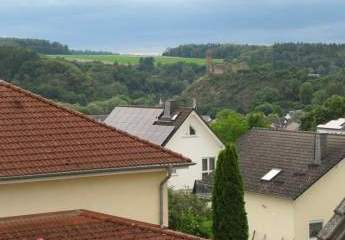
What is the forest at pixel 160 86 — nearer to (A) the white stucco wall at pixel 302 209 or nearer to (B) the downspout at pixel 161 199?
(A) the white stucco wall at pixel 302 209

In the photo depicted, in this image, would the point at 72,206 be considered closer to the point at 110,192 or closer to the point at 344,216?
the point at 110,192

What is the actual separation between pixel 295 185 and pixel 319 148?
5.96 ft

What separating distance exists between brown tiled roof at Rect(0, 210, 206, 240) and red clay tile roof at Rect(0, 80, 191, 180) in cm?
85

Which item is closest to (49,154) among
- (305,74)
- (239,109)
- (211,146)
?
(211,146)

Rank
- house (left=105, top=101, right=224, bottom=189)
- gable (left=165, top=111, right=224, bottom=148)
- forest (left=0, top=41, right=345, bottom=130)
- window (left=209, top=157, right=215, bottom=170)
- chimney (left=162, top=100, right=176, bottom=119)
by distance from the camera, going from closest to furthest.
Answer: house (left=105, top=101, right=224, bottom=189) → gable (left=165, top=111, right=224, bottom=148) → chimney (left=162, top=100, right=176, bottom=119) → window (left=209, top=157, right=215, bottom=170) → forest (left=0, top=41, right=345, bottom=130)

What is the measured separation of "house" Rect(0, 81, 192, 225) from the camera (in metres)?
13.4

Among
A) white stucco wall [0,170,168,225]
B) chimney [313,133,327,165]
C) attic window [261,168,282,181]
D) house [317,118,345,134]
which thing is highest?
white stucco wall [0,170,168,225]

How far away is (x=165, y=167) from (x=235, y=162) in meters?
9.60

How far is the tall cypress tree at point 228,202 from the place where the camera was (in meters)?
23.6

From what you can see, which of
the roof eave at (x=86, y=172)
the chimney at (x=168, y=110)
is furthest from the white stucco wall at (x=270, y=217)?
the roof eave at (x=86, y=172)

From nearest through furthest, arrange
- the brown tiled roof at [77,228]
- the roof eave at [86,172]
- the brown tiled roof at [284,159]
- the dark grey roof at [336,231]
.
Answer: the dark grey roof at [336,231] < the brown tiled roof at [77,228] < the roof eave at [86,172] < the brown tiled roof at [284,159]

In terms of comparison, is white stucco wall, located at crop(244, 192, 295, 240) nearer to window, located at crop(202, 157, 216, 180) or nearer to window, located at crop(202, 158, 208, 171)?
window, located at crop(202, 157, 216, 180)

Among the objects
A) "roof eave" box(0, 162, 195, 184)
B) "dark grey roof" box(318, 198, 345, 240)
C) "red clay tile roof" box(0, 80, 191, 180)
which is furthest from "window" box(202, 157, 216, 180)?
"dark grey roof" box(318, 198, 345, 240)

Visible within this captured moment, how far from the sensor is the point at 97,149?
47.6ft
